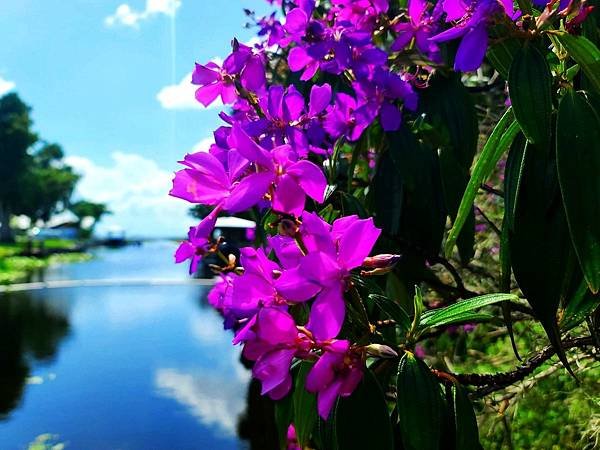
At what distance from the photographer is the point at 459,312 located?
60cm

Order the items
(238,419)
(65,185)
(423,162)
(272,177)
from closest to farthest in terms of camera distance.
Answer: (272,177)
(423,162)
(238,419)
(65,185)

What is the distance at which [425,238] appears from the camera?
39.4 inches

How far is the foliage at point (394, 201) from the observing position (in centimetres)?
47

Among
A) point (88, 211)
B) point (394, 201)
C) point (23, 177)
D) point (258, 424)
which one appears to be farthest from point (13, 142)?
point (394, 201)

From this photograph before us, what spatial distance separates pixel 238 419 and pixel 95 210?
38262 millimetres

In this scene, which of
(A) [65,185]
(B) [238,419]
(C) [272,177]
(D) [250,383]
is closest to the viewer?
(C) [272,177]

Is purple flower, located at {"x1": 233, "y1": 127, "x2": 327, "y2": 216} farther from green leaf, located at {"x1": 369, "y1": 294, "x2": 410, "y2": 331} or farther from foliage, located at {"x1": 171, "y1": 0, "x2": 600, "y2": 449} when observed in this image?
green leaf, located at {"x1": 369, "y1": 294, "x2": 410, "y2": 331}

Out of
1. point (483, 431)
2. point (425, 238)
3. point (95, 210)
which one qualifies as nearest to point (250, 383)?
point (483, 431)

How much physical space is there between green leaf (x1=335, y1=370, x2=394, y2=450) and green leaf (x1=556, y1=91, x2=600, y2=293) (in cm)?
23

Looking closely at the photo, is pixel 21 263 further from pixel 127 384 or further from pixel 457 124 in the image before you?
pixel 457 124

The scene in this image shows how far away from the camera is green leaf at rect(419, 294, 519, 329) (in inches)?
23.2

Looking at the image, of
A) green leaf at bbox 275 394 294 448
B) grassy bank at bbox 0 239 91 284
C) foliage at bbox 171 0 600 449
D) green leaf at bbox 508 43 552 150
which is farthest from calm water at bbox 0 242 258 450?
grassy bank at bbox 0 239 91 284

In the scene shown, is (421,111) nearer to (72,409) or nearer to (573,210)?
(573,210)

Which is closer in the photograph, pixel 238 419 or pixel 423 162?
pixel 423 162
